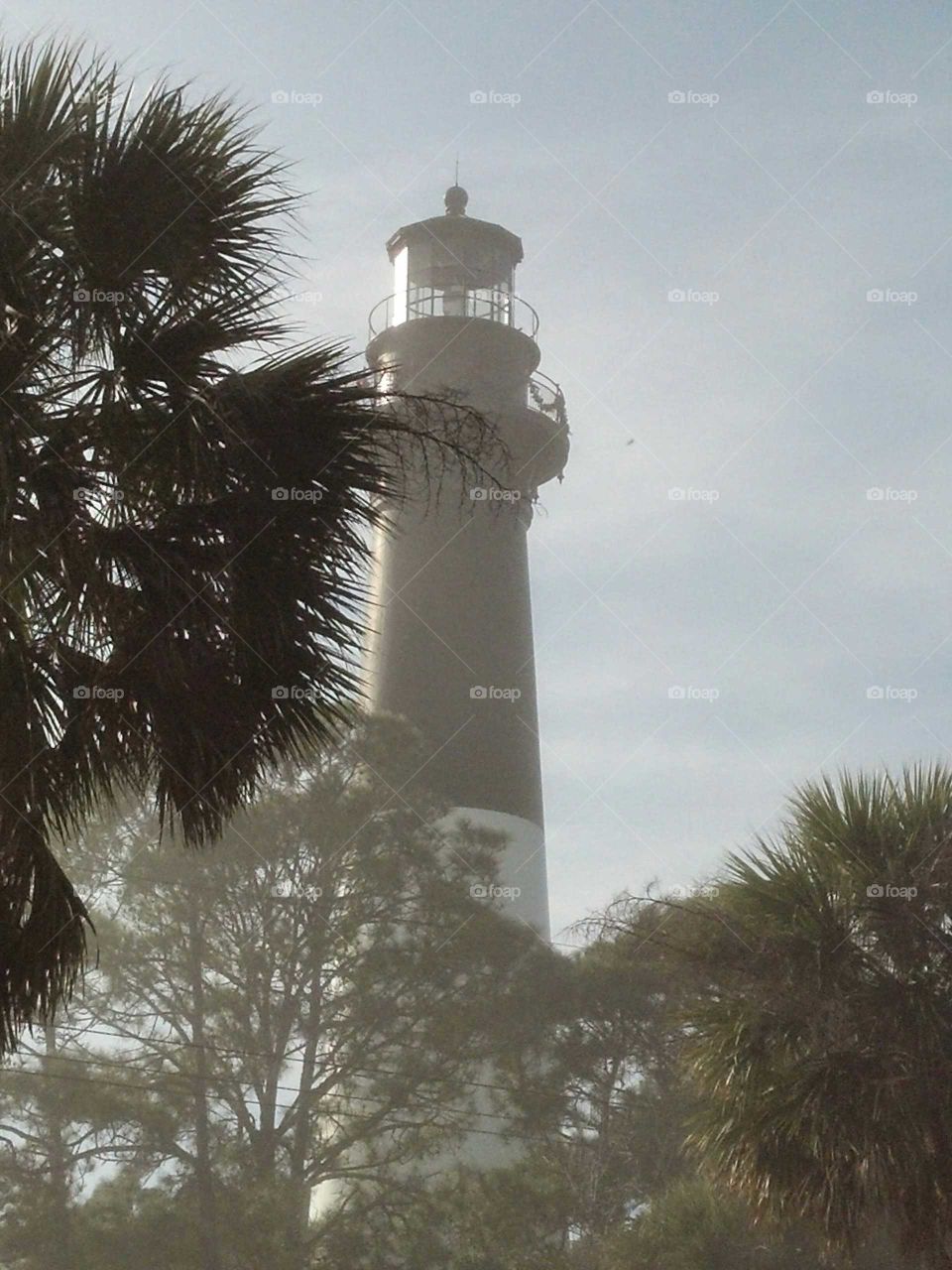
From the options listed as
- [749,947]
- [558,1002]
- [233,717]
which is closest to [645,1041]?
[558,1002]

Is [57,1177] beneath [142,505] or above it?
beneath

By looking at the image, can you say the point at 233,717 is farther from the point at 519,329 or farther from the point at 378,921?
the point at 519,329

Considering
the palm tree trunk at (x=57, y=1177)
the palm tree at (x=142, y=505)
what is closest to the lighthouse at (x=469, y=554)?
the palm tree trunk at (x=57, y=1177)

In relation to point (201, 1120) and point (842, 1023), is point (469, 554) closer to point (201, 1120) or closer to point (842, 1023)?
point (201, 1120)

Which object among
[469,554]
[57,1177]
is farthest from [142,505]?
[469,554]

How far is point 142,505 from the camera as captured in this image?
20.1ft

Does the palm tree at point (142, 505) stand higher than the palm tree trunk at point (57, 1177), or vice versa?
the palm tree at point (142, 505)

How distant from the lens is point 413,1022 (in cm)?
1805

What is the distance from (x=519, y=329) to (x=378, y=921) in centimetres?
993

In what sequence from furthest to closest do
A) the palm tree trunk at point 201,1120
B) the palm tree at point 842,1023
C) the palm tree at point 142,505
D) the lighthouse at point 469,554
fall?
1. the lighthouse at point 469,554
2. the palm tree trunk at point 201,1120
3. the palm tree at point 842,1023
4. the palm tree at point 142,505

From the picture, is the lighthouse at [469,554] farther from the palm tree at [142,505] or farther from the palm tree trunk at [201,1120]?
the palm tree at [142,505]

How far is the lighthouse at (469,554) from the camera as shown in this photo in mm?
22625

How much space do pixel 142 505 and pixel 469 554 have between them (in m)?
17.6

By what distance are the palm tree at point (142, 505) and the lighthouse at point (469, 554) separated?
15.6m
